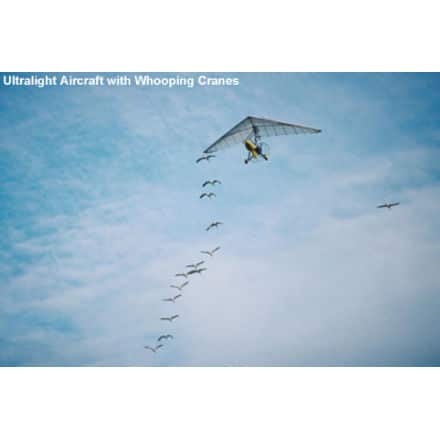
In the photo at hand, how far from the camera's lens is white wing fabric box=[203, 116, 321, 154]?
714 inches

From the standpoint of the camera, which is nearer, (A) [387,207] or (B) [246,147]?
(B) [246,147]

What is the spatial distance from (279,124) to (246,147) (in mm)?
1723

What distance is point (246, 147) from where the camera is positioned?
18.7 m

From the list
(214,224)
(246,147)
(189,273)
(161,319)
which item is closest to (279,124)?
(246,147)

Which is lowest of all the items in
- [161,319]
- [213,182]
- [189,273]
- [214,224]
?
[161,319]

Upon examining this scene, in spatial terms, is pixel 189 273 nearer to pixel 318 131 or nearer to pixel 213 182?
pixel 213 182

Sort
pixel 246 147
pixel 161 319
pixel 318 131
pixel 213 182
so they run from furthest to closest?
pixel 161 319 → pixel 213 182 → pixel 246 147 → pixel 318 131

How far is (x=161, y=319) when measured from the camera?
26.0 meters

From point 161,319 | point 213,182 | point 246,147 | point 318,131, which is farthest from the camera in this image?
point 161,319

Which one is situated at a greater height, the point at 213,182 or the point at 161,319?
the point at 213,182

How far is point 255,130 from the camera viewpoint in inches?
742

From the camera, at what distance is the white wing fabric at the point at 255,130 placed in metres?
18.1

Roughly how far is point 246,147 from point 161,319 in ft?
41.8

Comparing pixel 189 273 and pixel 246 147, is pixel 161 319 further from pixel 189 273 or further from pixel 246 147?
pixel 246 147
